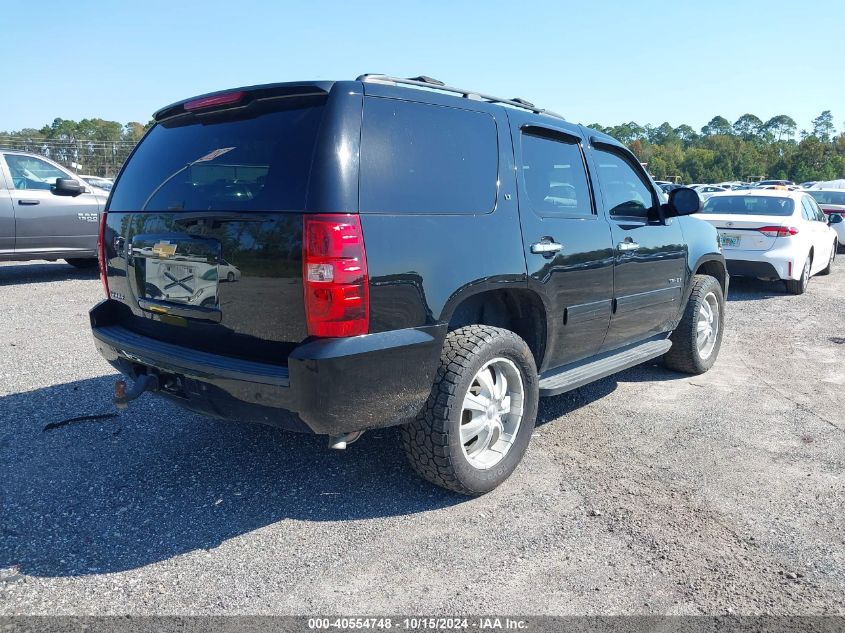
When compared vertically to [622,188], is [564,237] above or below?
below

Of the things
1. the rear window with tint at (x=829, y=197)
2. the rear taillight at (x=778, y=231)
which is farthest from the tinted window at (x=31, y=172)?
the rear window with tint at (x=829, y=197)

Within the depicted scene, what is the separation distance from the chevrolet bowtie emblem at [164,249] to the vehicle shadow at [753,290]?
8648 millimetres

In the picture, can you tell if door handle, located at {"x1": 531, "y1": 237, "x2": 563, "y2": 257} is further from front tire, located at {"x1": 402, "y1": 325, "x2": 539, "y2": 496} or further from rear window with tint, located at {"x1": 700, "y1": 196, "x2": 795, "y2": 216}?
rear window with tint, located at {"x1": 700, "y1": 196, "x2": 795, "y2": 216}

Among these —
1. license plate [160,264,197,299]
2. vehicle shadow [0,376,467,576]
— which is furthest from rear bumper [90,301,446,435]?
vehicle shadow [0,376,467,576]

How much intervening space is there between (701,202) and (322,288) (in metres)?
3.10

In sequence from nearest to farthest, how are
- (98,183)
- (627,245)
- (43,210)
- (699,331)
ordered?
1. (627,245)
2. (699,331)
3. (43,210)
4. (98,183)

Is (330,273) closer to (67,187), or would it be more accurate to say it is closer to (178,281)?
(178,281)

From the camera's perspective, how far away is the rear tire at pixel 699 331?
17.9ft

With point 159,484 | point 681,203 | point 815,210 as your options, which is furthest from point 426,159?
point 815,210

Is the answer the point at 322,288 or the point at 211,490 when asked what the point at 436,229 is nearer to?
the point at 322,288

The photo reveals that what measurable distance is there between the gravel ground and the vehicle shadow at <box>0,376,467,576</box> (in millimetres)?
13

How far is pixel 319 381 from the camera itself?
2.63m

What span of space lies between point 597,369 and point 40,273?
9509mm

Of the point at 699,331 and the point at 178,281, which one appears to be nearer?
the point at 178,281
